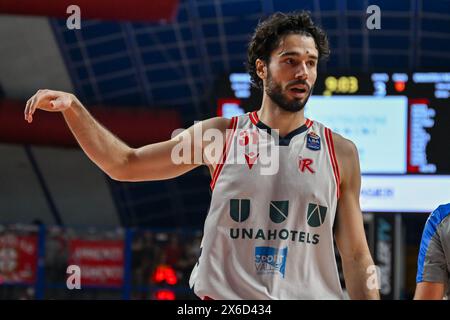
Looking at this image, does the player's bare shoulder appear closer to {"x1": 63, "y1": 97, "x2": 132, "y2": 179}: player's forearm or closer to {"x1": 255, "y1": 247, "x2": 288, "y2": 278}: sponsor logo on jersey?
{"x1": 255, "y1": 247, "x2": 288, "y2": 278}: sponsor logo on jersey

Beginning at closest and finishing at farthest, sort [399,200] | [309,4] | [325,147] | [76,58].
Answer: [325,147], [399,200], [309,4], [76,58]

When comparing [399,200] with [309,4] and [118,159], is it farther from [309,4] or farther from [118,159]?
[309,4]

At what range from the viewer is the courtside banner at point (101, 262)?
14.8m

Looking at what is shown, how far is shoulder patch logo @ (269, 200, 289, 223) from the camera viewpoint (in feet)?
14.0

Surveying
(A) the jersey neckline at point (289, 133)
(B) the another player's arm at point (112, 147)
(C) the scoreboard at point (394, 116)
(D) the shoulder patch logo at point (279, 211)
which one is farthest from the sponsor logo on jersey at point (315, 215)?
(C) the scoreboard at point (394, 116)

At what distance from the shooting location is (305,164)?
4426mm

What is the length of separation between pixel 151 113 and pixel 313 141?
18.2 m

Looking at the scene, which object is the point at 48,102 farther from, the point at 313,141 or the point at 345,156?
the point at 345,156

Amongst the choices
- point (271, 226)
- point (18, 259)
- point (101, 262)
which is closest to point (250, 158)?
point (271, 226)

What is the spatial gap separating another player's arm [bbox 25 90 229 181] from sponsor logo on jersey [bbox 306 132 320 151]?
0.41 m

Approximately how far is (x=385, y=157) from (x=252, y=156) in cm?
811

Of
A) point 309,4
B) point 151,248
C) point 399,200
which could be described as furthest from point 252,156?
point 309,4

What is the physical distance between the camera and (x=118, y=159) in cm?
441

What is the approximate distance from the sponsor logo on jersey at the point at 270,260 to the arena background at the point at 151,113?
23.5 feet
